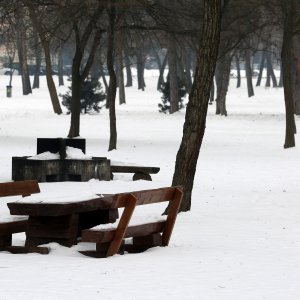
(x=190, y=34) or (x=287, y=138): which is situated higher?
(x=190, y=34)

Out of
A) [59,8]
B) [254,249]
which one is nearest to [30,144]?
[59,8]

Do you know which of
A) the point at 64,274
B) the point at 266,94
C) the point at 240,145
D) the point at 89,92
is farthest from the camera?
the point at 266,94

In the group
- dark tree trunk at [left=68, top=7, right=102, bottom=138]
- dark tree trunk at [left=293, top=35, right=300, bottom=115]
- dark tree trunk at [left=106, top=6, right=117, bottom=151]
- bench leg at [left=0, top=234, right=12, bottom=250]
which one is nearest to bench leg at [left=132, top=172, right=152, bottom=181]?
dark tree trunk at [left=106, top=6, right=117, bottom=151]

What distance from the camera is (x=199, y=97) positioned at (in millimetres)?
15312

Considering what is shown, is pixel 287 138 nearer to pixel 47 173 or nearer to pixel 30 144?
pixel 30 144

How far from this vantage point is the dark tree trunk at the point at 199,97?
49.5ft

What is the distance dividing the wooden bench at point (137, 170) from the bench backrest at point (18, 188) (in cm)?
902

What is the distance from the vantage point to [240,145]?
32406 millimetres

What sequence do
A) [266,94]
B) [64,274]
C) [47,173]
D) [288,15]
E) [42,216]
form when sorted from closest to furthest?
[64,274], [42,216], [47,173], [288,15], [266,94]

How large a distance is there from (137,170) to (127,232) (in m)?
9.89

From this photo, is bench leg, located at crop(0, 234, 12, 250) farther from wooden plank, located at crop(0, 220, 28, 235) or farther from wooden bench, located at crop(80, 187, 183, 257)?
wooden bench, located at crop(80, 187, 183, 257)

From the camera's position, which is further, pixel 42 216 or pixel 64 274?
pixel 42 216

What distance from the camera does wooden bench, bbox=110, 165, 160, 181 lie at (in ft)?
68.1

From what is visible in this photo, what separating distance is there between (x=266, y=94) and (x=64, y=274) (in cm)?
7322
